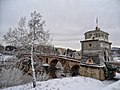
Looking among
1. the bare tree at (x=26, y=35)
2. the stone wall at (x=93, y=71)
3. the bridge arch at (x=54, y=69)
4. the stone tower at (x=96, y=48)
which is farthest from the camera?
the bridge arch at (x=54, y=69)

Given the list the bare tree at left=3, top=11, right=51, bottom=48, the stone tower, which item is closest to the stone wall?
the stone tower

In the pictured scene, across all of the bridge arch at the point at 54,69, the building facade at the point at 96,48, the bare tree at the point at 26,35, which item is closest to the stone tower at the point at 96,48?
the building facade at the point at 96,48

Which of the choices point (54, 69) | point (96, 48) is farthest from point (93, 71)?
point (54, 69)

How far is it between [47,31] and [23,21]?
0.75 meters

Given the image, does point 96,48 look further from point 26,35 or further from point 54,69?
point 54,69

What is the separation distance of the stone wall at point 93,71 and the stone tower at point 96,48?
0.22 m

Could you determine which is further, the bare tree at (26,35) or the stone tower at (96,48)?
the stone tower at (96,48)

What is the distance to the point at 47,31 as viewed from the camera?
418 cm

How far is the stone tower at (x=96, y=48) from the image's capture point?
20.2 ft

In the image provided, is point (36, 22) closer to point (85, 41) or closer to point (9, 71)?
point (9, 71)

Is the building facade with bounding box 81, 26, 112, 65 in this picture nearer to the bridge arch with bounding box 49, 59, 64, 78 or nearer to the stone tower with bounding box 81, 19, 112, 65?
the stone tower with bounding box 81, 19, 112, 65

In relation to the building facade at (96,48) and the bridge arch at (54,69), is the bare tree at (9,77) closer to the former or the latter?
the building facade at (96,48)

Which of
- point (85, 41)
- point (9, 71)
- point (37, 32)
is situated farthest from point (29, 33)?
point (85, 41)

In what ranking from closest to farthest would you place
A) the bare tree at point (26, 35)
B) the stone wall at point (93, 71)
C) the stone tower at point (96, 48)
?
the bare tree at point (26, 35) < the stone wall at point (93, 71) < the stone tower at point (96, 48)
